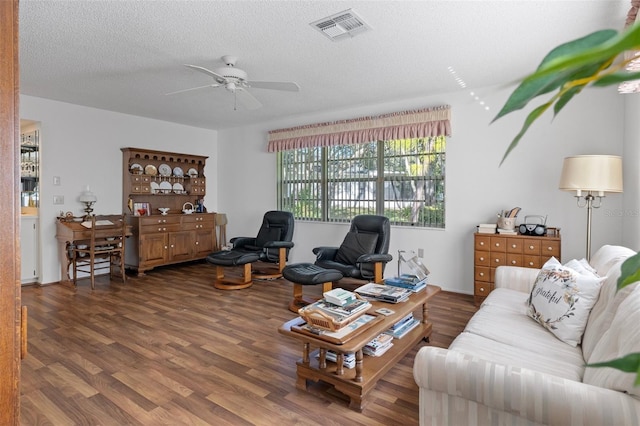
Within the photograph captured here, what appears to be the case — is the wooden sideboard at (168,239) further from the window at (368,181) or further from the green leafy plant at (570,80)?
the green leafy plant at (570,80)

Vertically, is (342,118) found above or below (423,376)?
above

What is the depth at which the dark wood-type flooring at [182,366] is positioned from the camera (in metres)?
1.94

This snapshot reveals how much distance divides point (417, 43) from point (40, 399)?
3.59 meters

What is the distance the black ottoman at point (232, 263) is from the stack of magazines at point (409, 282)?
210cm

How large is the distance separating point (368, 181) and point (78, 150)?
409 cm

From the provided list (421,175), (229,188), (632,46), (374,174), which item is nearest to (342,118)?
(374,174)

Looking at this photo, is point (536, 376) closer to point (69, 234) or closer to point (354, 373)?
point (354, 373)

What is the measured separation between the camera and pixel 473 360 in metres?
1.32

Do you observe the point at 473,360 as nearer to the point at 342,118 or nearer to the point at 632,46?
the point at 632,46

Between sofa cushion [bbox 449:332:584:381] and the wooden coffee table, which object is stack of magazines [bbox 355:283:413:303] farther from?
sofa cushion [bbox 449:332:584:381]

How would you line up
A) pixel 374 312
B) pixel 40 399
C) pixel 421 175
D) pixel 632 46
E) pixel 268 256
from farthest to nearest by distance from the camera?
pixel 268 256 → pixel 421 175 → pixel 374 312 → pixel 40 399 → pixel 632 46

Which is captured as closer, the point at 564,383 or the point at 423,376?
the point at 564,383

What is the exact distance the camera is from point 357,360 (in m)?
2.01

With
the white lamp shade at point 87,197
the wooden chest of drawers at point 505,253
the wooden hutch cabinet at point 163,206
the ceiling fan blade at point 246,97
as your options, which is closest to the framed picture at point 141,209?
the wooden hutch cabinet at point 163,206
